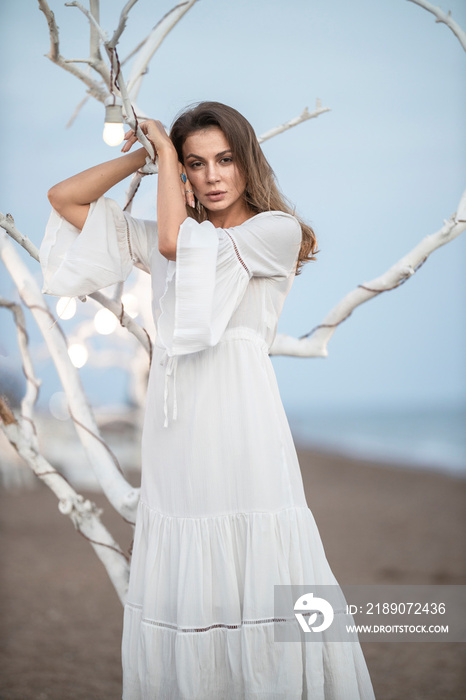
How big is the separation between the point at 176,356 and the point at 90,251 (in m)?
0.33

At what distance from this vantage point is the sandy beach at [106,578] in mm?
3434

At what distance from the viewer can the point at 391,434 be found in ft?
50.3

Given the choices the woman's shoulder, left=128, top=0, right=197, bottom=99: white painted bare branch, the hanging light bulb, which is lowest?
the woman's shoulder

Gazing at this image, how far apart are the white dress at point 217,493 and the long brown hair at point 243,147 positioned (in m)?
0.11

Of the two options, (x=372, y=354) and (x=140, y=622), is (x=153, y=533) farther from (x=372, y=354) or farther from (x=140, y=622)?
(x=372, y=354)

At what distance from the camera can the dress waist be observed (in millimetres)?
1614

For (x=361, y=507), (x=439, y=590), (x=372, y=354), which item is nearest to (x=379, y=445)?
(x=372, y=354)

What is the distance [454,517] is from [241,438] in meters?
6.97

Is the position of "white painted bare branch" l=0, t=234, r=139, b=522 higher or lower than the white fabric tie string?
higher

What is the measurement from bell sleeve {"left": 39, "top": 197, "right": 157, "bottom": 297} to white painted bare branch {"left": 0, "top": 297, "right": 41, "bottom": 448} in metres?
0.49

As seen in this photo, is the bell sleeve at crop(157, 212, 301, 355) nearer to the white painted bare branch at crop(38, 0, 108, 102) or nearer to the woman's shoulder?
the woman's shoulder

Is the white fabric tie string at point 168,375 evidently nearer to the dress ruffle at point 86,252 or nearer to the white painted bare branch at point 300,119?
the dress ruffle at point 86,252

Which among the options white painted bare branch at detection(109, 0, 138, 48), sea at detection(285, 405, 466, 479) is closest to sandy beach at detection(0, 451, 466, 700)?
white painted bare branch at detection(109, 0, 138, 48)

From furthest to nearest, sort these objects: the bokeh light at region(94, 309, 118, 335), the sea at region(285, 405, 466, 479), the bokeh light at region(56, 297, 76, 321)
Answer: the sea at region(285, 405, 466, 479)
the bokeh light at region(94, 309, 118, 335)
the bokeh light at region(56, 297, 76, 321)
